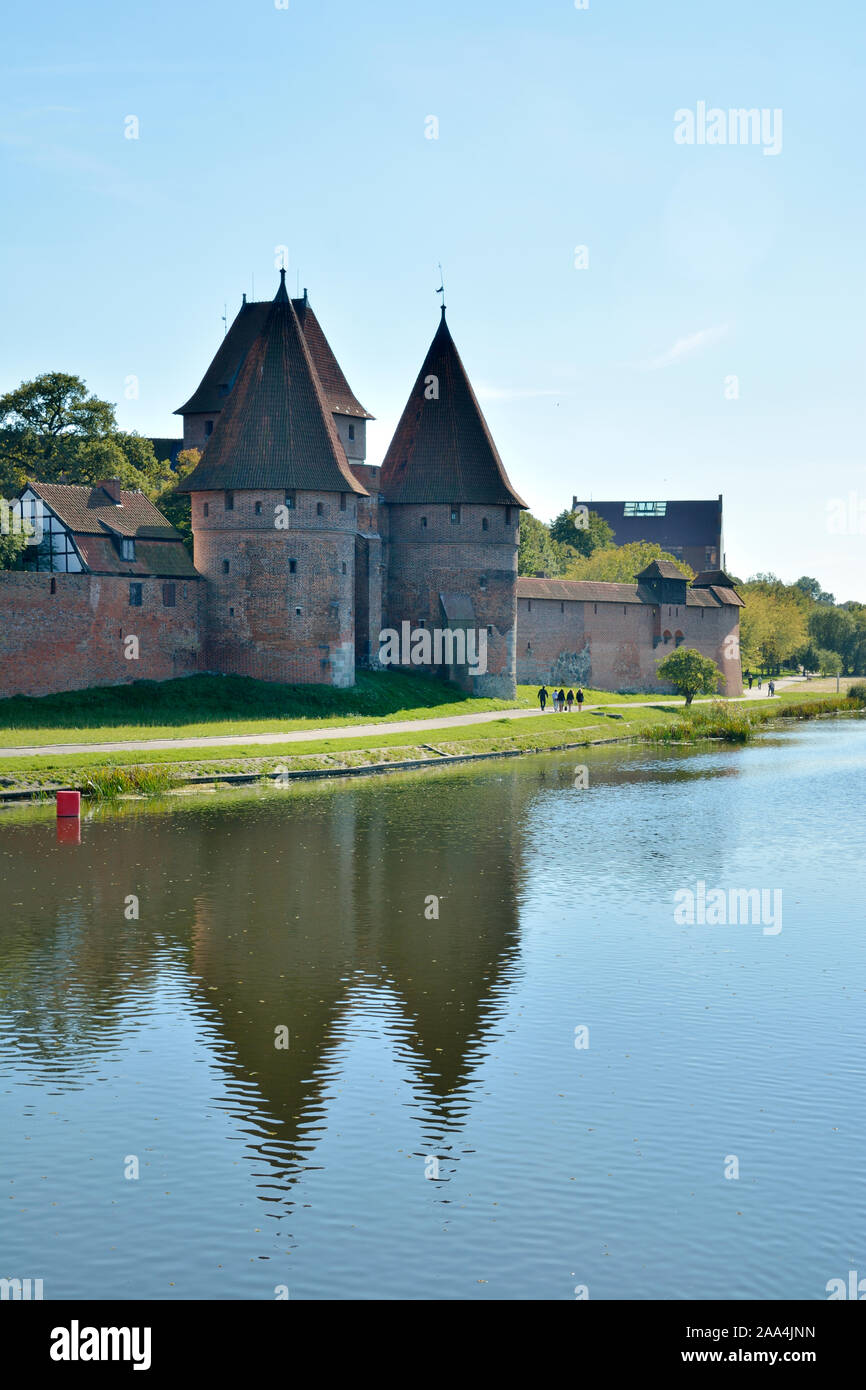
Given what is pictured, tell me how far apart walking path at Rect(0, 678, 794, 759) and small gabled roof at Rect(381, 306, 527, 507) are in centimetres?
830

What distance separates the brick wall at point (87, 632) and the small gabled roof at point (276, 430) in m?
3.86

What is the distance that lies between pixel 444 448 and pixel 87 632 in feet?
58.2

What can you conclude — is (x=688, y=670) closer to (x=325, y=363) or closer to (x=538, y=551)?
(x=325, y=363)

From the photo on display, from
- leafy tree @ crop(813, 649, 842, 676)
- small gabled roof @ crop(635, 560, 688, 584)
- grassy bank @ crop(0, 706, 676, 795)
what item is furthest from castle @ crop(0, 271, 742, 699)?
leafy tree @ crop(813, 649, 842, 676)

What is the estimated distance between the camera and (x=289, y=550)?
46.6 metres

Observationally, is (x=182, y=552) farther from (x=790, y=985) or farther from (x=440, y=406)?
(x=790, y=985)

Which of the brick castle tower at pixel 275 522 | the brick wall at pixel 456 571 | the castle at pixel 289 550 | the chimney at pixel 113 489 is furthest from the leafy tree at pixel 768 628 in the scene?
the chimney at pixel 113 489

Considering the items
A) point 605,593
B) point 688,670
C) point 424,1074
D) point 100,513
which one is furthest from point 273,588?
point 424,1074

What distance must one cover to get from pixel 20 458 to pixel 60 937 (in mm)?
45525

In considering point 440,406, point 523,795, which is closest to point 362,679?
point 440,406

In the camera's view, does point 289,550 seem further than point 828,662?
No

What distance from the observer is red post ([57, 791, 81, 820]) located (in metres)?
26.9

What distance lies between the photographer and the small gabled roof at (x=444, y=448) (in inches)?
2135

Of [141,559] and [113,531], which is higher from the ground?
[113,531]
